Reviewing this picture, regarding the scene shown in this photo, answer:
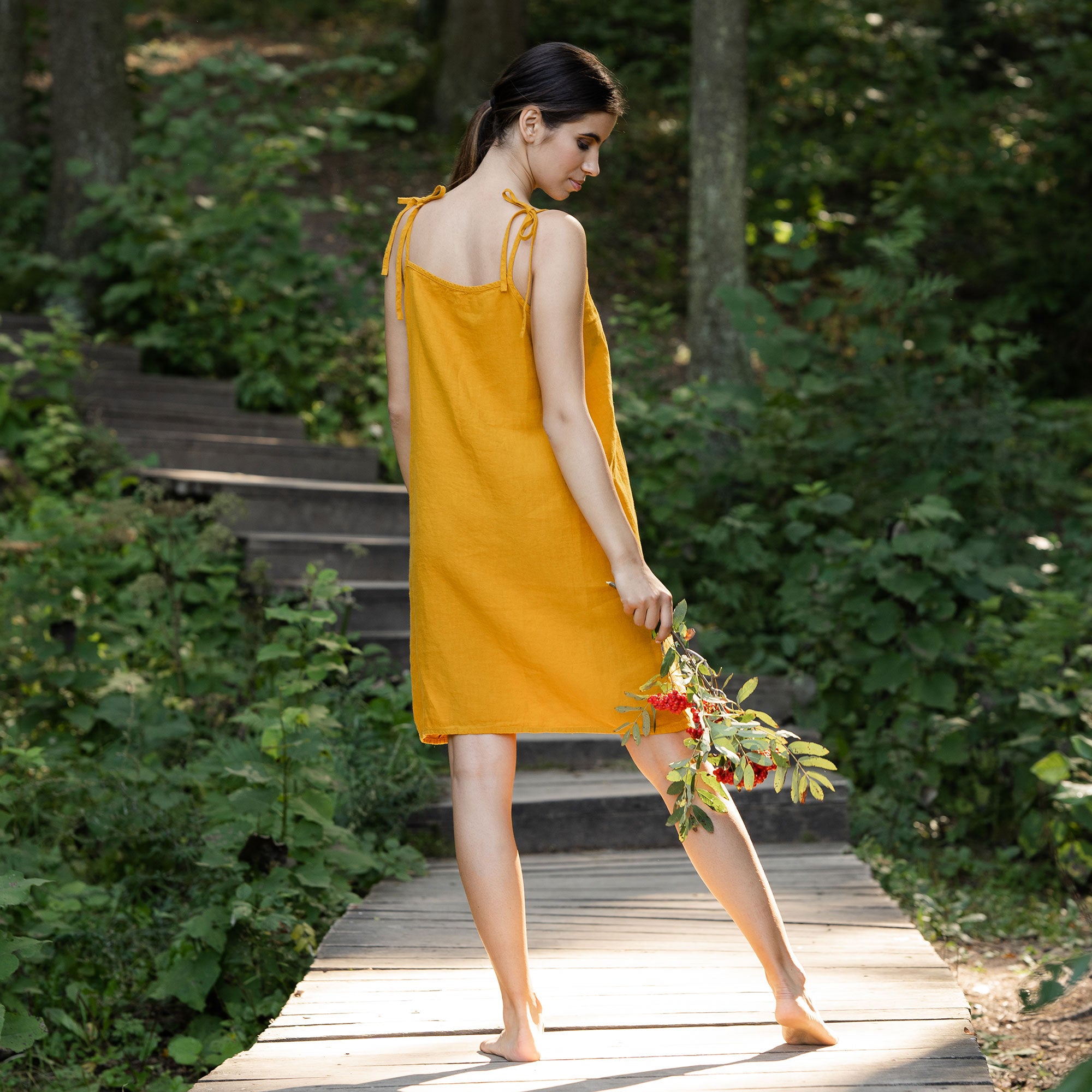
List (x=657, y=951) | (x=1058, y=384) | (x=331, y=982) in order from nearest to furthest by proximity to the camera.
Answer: (x=331, y=982)
(x=657, y=951)
(x=1058, y=384)

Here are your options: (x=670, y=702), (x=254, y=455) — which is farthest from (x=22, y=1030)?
(x=254, y=455)

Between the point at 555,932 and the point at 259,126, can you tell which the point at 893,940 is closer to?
the point at 555,932

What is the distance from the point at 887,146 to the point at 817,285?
1.37 metres

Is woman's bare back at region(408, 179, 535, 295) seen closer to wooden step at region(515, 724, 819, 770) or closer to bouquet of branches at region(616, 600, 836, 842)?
bouquet of branches at region(616, 600, 836, 842)

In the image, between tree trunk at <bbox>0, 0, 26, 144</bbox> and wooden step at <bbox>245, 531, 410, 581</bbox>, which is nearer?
wooden step at <bbox>245, 531, 410, 581</bbox>

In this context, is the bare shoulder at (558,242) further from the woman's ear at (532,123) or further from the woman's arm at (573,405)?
the woman's ear at (532,123)

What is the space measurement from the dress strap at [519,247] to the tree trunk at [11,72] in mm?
7652

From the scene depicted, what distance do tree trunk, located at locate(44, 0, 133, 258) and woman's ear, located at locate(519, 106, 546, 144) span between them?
20.4 feet

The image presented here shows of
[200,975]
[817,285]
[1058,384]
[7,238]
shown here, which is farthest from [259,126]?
[200,975]

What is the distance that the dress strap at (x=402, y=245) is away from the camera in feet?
7.18

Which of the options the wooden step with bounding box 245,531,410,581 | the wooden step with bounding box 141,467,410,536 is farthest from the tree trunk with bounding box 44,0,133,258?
the wooden step with bounding box 245,531,410,581

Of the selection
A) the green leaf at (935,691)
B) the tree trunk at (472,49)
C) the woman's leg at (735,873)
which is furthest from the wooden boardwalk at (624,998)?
the tree trunk at (472,49)

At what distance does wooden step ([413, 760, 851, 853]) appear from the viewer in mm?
3834

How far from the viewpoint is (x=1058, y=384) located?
30.2ft
